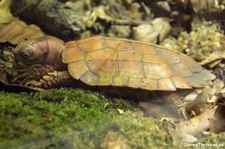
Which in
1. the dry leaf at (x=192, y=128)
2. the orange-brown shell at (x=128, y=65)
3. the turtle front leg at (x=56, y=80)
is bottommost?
the dry leaf at (x=192, y=128)

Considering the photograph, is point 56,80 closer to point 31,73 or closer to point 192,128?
point 31,73

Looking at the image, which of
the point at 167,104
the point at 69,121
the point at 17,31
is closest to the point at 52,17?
the point at 17,31

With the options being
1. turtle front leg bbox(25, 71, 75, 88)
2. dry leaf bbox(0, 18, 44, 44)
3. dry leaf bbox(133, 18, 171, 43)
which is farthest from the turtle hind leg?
dry leaf bbox(0, 18, 44, 44)

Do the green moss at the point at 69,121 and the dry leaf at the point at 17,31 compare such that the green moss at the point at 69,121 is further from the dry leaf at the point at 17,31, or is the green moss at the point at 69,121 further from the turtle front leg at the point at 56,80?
the dry leaf at the point at 17,31

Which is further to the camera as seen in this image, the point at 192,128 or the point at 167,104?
the point at 167,104

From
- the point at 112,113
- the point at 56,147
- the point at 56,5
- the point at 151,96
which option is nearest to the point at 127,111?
the point at 112,113

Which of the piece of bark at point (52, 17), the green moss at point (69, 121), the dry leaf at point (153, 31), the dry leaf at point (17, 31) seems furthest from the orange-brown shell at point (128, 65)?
the dry leaf at point (153, 31)

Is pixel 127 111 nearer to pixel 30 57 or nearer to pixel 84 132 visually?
pixel 84 132
